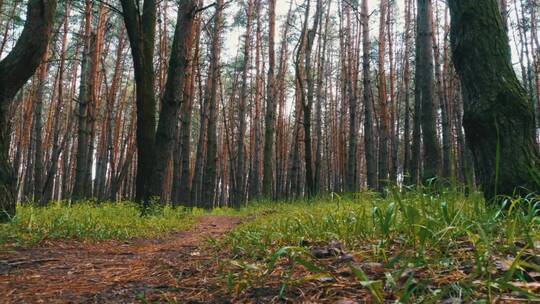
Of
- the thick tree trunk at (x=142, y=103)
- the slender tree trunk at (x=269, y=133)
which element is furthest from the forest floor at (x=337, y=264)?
the slender tree trunk at (x=269, y=133)

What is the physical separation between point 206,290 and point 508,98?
264 cm

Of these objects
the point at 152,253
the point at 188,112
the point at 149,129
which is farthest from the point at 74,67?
the point at 152,253

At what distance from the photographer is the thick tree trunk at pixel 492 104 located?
9.78 ft

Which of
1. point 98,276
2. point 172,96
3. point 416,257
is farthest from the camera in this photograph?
point 172,96

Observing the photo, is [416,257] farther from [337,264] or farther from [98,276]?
[98,276]

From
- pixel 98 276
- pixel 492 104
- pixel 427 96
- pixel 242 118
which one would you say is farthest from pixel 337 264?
pixel 242 118

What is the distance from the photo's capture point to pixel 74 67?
89.6 feet

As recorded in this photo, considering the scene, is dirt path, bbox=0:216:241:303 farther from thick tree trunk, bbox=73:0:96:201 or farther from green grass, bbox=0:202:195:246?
thick tree trunk, bbox=73:0:96:201

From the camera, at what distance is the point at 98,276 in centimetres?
277

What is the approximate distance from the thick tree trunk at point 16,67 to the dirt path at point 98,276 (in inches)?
49.7

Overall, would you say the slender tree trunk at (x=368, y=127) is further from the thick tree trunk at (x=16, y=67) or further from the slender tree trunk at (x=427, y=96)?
the thick tree trunk at (x=16, y=67)

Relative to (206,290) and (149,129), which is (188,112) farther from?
(206,290)

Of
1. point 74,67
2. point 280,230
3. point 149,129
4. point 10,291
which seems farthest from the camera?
point 74,67

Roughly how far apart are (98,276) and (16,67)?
11.6 ft
